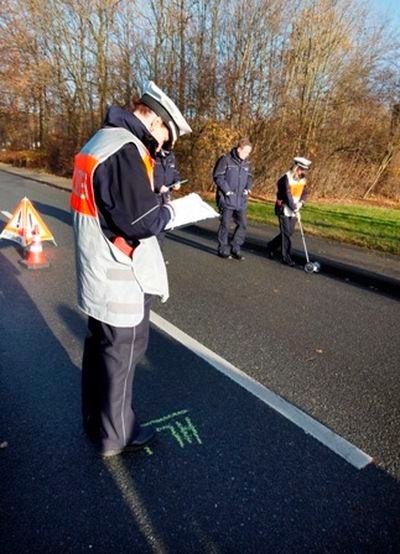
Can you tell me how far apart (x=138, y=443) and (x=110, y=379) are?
53 centimetres

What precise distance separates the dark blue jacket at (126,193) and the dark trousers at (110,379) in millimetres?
540

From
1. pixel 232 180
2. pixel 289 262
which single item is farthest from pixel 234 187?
pixel 289 262

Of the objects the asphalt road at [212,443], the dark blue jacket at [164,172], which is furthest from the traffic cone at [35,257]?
the dark blue jacket at [164,172]

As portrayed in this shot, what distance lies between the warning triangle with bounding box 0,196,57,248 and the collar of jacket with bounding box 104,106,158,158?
5.24m

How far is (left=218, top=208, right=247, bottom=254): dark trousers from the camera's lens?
7078 mm

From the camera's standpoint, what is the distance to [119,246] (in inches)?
80.1

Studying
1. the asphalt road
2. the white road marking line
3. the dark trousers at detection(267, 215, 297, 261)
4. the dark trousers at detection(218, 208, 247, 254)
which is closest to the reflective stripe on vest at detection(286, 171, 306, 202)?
the dark trousers at detection(267, 215, 297, 261)

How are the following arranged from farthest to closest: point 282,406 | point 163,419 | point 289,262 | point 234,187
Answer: point 289,262 → point 234,187 → point 282,406 → point 163,419

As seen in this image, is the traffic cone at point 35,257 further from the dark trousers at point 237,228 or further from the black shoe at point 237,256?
the black shoe at point 237,256

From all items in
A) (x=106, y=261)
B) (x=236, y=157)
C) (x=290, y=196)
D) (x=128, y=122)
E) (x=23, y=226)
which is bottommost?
(x=23, y=226)

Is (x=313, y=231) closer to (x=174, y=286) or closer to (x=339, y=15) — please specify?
(x=174, y=286)

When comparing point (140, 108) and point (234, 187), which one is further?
point (234, 187)

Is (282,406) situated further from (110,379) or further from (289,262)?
(289,262)

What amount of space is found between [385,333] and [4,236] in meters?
6.17
